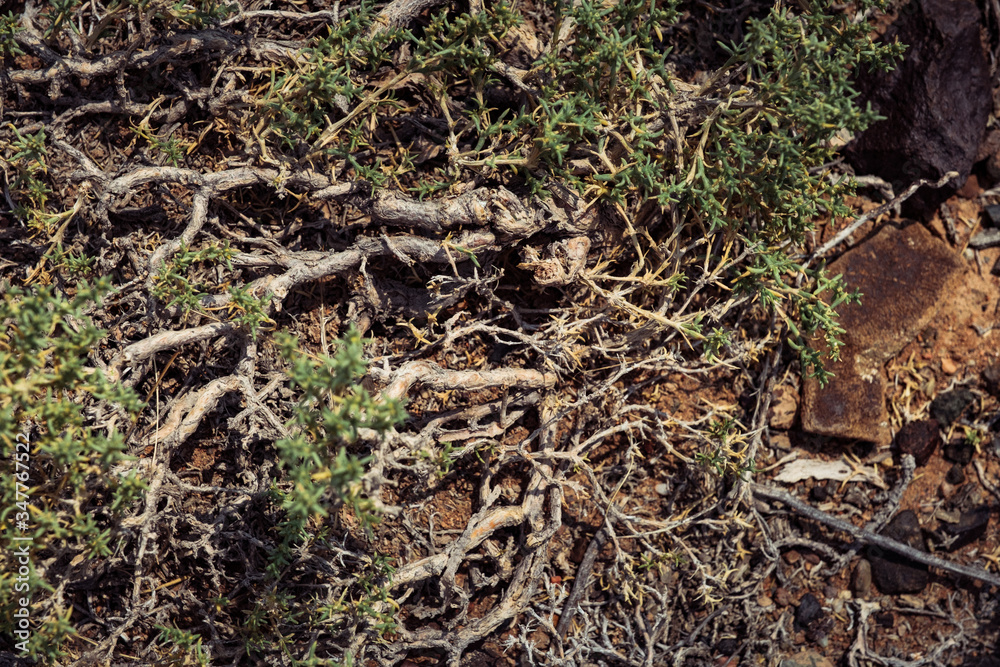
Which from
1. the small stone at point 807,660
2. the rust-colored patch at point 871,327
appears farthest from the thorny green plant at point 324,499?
the rust-colored patch at point 871,327

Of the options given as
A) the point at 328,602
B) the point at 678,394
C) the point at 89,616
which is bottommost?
the point at 89,616

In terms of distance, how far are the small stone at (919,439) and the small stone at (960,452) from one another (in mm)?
84

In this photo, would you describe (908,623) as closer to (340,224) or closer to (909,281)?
(909,281)

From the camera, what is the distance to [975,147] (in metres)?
3.31

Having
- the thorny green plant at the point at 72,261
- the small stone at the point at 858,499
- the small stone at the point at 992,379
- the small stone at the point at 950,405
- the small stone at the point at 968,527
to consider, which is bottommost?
the thorny green plant at the point at 72,261

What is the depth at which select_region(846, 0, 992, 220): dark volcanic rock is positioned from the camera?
325 cm

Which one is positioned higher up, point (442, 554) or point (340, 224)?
point (340, 224)

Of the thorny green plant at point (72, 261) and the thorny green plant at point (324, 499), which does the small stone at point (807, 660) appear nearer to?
the thorny green plant at point (324, 499)

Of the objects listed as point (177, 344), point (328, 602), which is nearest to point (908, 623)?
point (328, 602)

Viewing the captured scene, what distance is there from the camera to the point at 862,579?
336 centimetres

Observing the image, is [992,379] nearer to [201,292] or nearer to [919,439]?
[919,439]

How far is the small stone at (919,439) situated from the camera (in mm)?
3355

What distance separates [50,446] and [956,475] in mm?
4016

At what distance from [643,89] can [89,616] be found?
340 centimetres
